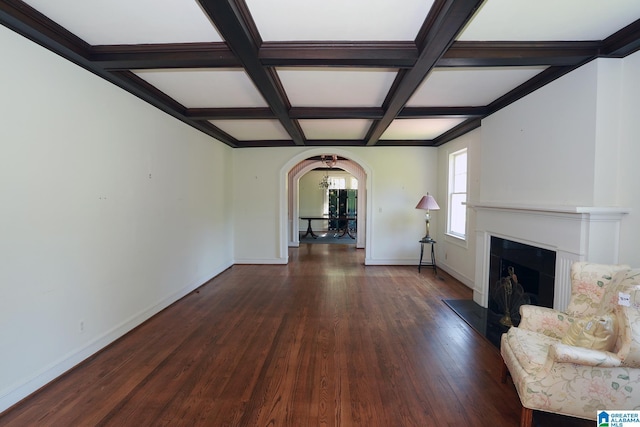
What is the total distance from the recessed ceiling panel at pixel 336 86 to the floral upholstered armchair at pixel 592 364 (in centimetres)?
240

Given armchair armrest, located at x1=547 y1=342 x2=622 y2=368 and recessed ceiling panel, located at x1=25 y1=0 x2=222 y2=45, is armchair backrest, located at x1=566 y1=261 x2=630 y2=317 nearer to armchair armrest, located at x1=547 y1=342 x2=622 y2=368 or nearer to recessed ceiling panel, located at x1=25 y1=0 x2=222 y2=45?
armchair armrest, located at x1=547 y1=342 x2=622 y2=368

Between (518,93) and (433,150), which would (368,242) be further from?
(518,93)

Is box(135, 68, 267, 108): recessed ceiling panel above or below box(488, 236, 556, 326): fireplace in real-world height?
above

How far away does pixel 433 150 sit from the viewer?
5.86 metres

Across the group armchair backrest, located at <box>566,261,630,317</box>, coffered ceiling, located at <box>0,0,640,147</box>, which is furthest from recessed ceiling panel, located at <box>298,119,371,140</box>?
armchair backrest, located at <box>566,261,630,317</box>

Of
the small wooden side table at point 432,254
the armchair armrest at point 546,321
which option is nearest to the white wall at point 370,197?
the small wooden side table at point 432,254

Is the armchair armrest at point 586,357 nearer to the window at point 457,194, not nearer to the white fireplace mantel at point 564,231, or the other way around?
the white fireplace mantel at point 564,231

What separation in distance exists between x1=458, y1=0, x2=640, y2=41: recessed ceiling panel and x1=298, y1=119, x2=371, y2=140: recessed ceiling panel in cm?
230

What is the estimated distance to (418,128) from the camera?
15.7 feet

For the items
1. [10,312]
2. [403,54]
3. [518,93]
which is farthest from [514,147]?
[10,312]

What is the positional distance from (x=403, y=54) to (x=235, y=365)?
2.94 meters

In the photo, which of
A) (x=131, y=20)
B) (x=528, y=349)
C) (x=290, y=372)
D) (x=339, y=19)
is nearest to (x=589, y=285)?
(x=528, y=349)

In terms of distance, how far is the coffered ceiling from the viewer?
1789mm

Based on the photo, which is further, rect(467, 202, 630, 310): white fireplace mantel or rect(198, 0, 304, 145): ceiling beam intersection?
rect(467, 202, 630, 310): white fireplace mantel
